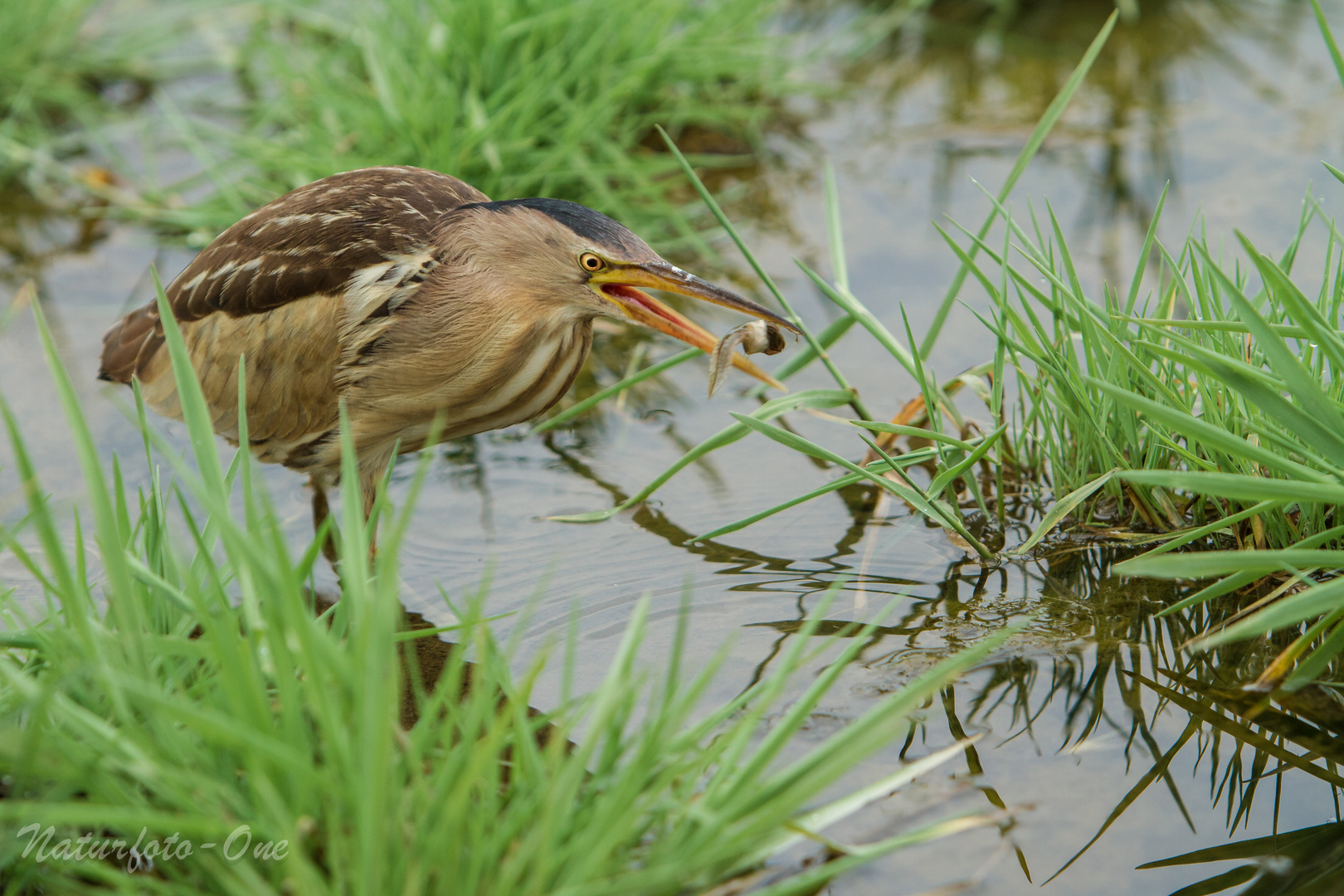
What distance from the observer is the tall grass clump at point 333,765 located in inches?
60.3

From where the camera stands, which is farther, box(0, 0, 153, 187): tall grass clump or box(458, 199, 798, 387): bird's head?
box(0, 0, 153, 187): tall grass clump

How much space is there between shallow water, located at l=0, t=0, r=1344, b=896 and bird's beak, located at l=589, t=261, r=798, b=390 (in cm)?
51

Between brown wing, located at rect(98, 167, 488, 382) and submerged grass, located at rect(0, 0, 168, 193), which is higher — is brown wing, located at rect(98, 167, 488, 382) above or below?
below

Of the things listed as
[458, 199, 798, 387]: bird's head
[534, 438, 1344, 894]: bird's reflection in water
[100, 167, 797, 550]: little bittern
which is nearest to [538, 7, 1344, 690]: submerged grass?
[534, 438, 1344, 894]: bird's reflection in water

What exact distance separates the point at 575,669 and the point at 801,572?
55cm

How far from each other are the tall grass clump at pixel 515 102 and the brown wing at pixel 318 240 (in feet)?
2.57

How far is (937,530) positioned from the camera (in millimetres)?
2791

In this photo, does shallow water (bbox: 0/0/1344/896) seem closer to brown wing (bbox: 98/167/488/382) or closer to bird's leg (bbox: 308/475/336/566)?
bird's leg (bbox: 308/475/336/566)

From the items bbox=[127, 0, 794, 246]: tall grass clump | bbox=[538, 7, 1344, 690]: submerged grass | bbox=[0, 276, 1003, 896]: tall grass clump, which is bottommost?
bbox=[0, 276, 1003, 896]: tall grass clump

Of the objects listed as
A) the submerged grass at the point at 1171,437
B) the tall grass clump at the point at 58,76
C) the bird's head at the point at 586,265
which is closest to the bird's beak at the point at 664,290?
the bird's head at the point at 586,265

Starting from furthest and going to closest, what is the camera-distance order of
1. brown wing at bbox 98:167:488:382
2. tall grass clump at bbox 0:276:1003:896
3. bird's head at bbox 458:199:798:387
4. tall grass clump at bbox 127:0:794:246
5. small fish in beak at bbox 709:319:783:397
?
tall grass clump at bbox 127:0:794:246 → brown wing at bbox 98:167:488:382 → bird's head at bbox 458:199:798:387 → small fish in beak at bbox 709:319:783:397 → tall grass clump at bbox 0:276:1003:896

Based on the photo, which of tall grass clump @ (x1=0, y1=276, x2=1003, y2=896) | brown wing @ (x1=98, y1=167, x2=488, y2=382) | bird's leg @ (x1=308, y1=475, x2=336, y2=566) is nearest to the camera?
tall grass clump @ (x1=0, y1=276, x2=1003, y2=896)

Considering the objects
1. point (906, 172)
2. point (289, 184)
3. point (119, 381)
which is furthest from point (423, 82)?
point (906, 172)

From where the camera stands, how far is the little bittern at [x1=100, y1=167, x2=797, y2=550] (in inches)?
107
